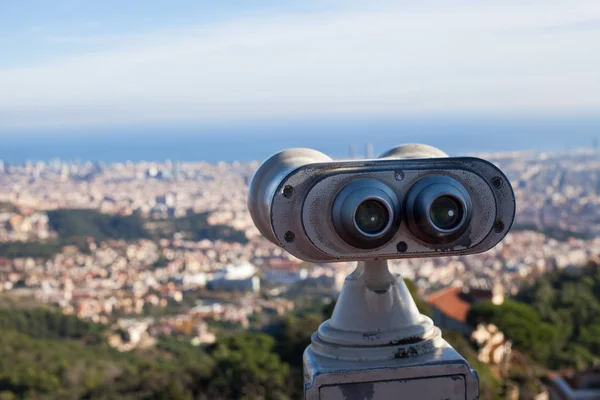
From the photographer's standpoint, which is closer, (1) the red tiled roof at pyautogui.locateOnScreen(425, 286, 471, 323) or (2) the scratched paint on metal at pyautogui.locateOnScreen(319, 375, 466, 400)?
(2) the scratched paint on metal at pyautogui.locateOnScreen(319, 375, 466, 400)

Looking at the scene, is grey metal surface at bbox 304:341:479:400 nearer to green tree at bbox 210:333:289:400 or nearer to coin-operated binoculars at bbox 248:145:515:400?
coin-operated binoculars at bbox 248:145:515:400

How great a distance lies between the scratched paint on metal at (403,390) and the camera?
3.36ft

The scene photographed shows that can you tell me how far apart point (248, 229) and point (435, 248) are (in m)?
42.9

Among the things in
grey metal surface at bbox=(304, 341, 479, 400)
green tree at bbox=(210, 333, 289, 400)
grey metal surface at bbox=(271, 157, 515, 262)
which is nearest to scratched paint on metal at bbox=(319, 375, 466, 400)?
grey metal surface at bbox=(304, 341, 479, 400)

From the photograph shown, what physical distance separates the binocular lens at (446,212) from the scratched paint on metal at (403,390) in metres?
0.20

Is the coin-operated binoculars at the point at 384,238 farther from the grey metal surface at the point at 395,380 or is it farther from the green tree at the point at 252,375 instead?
the green tree at the point at 252,375

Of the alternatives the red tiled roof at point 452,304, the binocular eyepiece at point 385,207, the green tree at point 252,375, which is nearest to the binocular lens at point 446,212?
the binocular eyepiece at point 385,207

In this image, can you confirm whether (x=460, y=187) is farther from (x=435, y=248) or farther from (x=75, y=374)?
(x=75, y=374)

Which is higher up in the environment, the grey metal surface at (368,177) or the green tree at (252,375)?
the grey metal surface at (368,177)

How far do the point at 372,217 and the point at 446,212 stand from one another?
0.09 m

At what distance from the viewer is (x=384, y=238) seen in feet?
3.21

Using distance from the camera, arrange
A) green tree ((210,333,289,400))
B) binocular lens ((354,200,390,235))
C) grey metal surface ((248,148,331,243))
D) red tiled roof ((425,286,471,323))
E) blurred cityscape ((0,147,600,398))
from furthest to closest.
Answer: blurred cityscape ((0,147,600,398)) → red tiled roof ((425,286,471,323)) → green tree ((210,333,289,400)) → grey metal surface ((248,148,331,243)) → binocular lens ((354,200,390,235))

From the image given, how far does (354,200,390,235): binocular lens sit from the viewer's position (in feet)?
3.15

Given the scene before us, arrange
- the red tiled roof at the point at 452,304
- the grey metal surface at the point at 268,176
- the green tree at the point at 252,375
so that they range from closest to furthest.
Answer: the grey metal surface at the point at 268,176
the green tree at the point at 252,375
the red tiled roof at the point at 452,304
